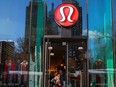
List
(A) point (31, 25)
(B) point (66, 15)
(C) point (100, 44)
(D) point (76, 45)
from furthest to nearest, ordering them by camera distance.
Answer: (A) point (31, 25)
(D) point (76, 45)
(C) point (100, 44)
(B) point (66, 15)

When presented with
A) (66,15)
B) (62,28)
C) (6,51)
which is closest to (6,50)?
(6,51)

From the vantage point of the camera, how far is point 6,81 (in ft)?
65.9

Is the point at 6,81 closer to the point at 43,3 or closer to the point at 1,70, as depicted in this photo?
the point at 1,70

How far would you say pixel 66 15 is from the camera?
20234 millimetres

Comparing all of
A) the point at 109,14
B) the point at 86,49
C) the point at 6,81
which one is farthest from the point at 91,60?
the point at 6,81

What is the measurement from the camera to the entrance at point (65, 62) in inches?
795

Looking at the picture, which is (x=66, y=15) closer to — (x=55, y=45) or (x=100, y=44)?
(x=55, y=45)

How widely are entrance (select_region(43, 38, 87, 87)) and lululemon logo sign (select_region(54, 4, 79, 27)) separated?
0.72 metres

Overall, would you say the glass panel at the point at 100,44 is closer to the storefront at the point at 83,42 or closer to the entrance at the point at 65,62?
the storefront at the point at 83,42

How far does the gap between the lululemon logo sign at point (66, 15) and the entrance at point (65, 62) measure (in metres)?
0.72

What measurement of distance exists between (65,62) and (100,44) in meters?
1.65

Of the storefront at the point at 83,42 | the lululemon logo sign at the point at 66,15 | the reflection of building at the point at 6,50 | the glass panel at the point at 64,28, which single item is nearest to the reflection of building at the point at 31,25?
the storefront at the point at 83,42

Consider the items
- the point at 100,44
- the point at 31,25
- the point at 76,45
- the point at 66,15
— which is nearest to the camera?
the point at 66,15

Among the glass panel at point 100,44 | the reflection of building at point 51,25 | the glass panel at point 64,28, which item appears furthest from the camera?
the reflection of building at point 51,25
